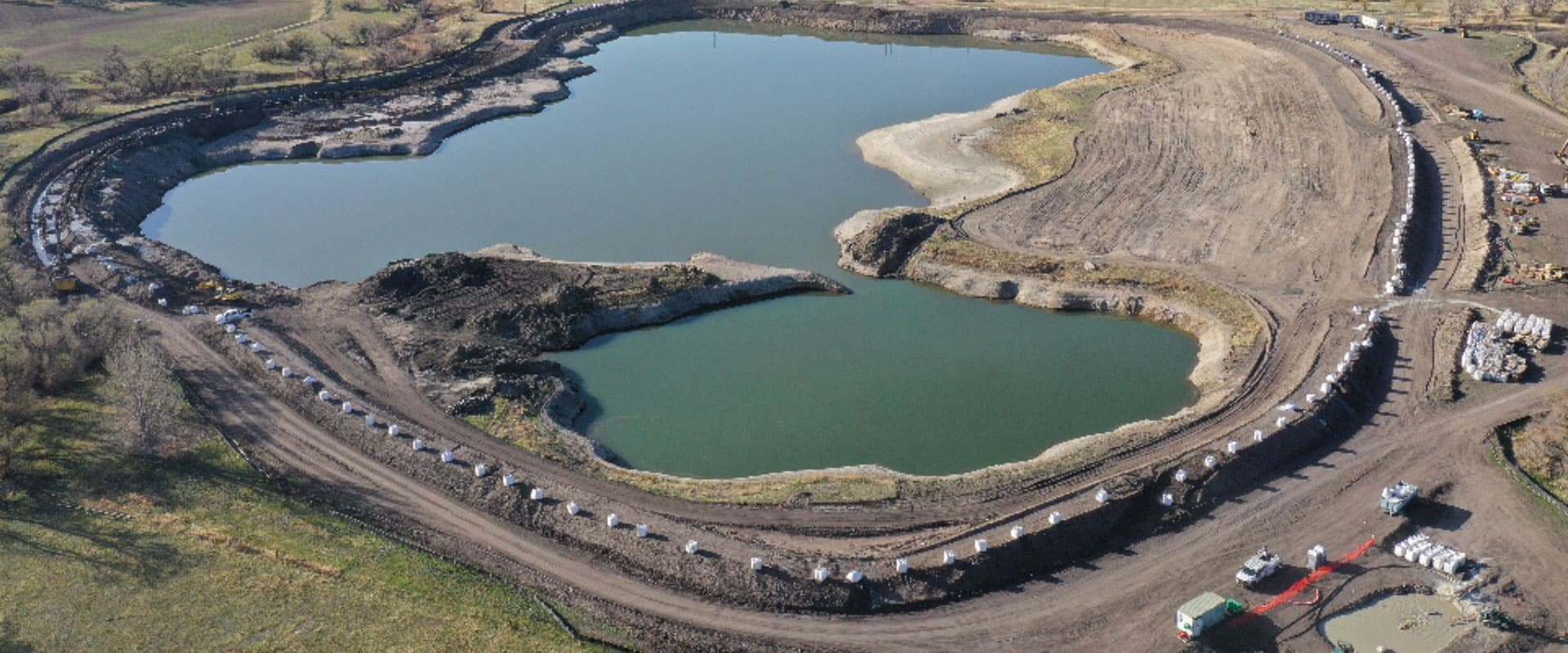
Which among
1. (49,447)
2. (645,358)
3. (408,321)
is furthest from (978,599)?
(49,447)

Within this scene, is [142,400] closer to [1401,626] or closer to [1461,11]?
[1401,626]

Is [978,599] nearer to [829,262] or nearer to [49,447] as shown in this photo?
[829,262]

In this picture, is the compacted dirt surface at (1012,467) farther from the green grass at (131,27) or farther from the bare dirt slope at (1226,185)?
the green grass at (131,27)

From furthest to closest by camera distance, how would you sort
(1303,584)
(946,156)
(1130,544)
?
(946,156) < (1130,544) < (1303,584)

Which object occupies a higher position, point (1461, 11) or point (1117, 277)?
point (1461, 11)

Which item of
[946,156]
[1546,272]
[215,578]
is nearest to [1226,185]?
[946,156]

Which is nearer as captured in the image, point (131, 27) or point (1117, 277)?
point (1117, 277)
